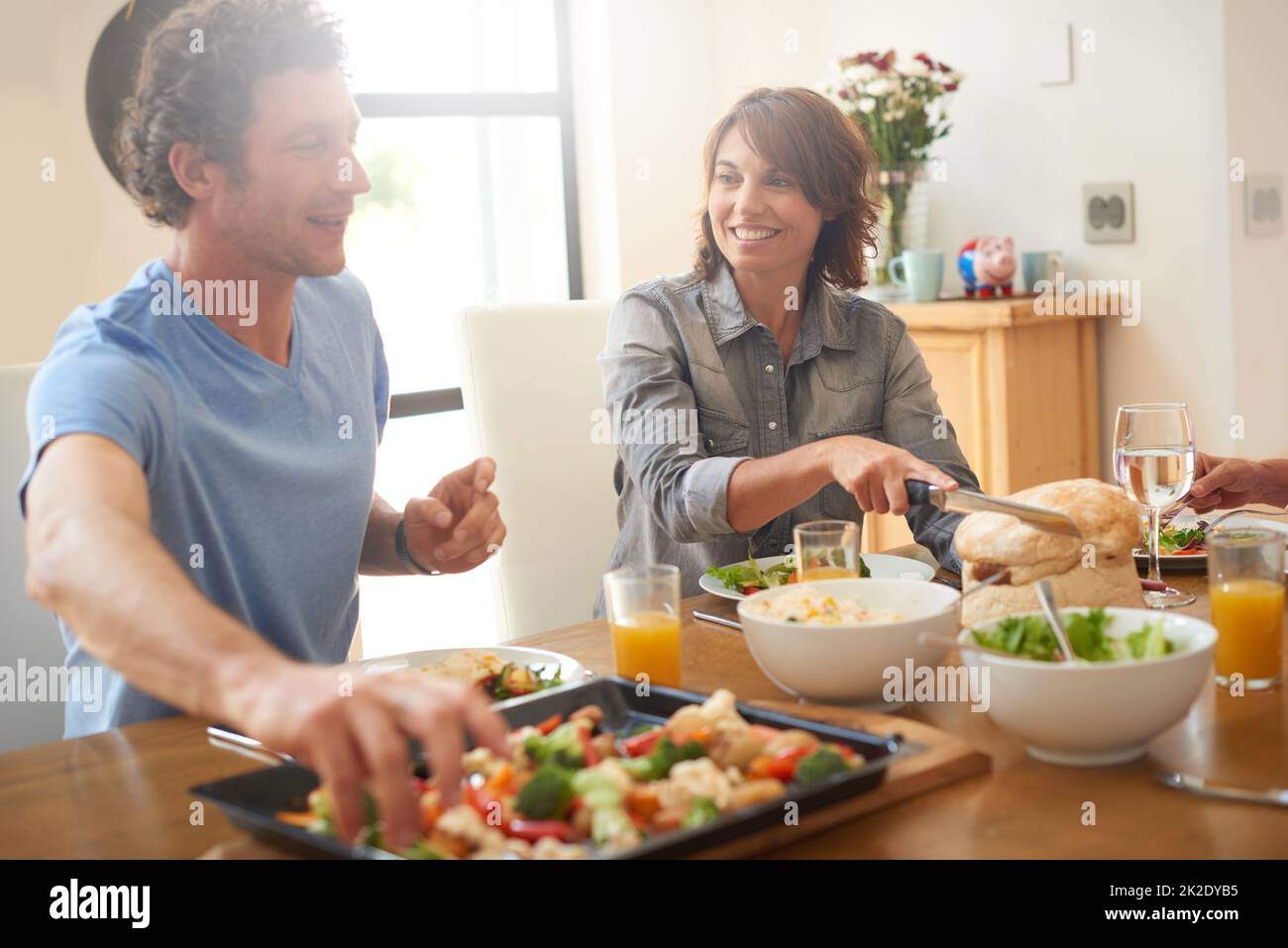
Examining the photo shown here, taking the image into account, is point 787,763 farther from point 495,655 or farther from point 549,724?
point 495,655

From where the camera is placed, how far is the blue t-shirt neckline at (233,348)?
1.55m

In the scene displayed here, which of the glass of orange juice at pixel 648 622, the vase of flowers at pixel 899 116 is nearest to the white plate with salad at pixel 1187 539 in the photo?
the glass of orange juice at pixel 648 622

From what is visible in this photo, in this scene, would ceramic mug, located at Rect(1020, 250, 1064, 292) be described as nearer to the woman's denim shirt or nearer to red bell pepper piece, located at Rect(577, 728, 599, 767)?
the woman's denim shirt

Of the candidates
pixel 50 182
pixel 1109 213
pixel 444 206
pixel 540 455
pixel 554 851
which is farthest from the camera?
pixel 444 206

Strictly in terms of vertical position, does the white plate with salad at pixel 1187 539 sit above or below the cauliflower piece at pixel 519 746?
above

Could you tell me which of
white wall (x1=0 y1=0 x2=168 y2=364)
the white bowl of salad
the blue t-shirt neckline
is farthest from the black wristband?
white wall (x1=0 y1=0 x2=168 y2=364)

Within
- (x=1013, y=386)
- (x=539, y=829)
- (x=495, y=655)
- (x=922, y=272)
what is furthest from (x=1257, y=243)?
(x=539, y=829)

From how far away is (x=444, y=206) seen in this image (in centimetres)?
379

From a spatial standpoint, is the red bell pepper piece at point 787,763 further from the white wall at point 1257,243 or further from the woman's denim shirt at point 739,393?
the white wall at point 1257,243

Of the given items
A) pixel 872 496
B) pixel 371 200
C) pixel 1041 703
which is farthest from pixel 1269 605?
pixel 371 200

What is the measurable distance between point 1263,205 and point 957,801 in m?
2.42

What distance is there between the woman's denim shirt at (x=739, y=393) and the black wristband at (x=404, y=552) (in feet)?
1.15

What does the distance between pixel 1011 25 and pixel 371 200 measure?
169 centimetres

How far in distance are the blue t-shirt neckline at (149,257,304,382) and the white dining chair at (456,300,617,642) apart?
1.80 ft
